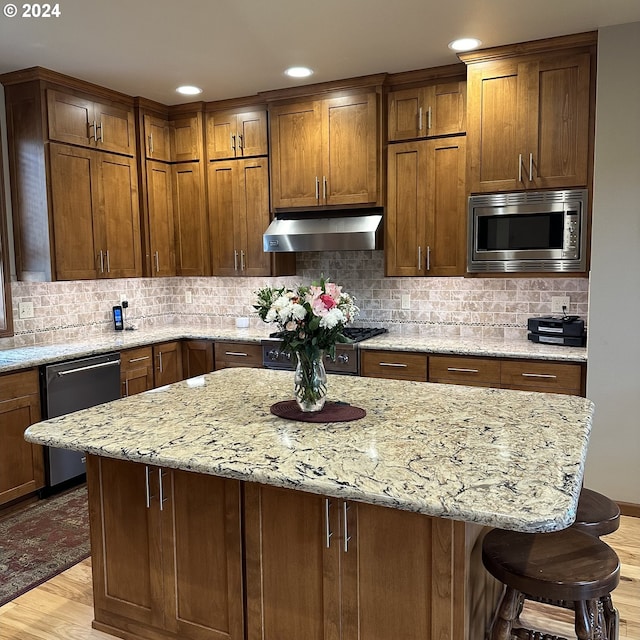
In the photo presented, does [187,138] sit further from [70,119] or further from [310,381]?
[310,381]

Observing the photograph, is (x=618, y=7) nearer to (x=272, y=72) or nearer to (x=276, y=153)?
(x=272, y=72)

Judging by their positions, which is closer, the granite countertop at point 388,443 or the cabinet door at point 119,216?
the granite countertop at point 388,443

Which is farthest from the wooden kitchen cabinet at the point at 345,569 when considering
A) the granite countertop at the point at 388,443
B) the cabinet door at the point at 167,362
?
the cabinet door at the point at 167,362

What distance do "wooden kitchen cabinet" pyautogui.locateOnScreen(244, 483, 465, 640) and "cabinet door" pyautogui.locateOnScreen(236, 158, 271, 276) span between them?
9.62 feet

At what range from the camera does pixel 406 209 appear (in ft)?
13.7

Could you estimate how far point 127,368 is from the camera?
→ 4.25m

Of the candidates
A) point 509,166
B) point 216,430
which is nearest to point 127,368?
point 216,430

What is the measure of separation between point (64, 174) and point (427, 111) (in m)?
2.47

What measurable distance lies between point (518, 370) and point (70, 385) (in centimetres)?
277

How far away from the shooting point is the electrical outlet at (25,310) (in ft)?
13.7

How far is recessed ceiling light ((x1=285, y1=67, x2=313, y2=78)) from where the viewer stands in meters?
3.96

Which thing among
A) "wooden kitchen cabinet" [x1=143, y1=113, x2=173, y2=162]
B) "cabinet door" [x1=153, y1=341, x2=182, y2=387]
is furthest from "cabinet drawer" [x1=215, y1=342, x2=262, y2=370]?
"wooden kitchen cabinet" [x1=143, y1=113, x2=173, y2=162]

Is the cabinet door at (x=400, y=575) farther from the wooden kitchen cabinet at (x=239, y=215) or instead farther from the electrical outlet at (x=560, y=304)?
the wooden kitchen cabinet at (x=239, y=215)

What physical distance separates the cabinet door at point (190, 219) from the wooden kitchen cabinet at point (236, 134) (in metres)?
0.22
